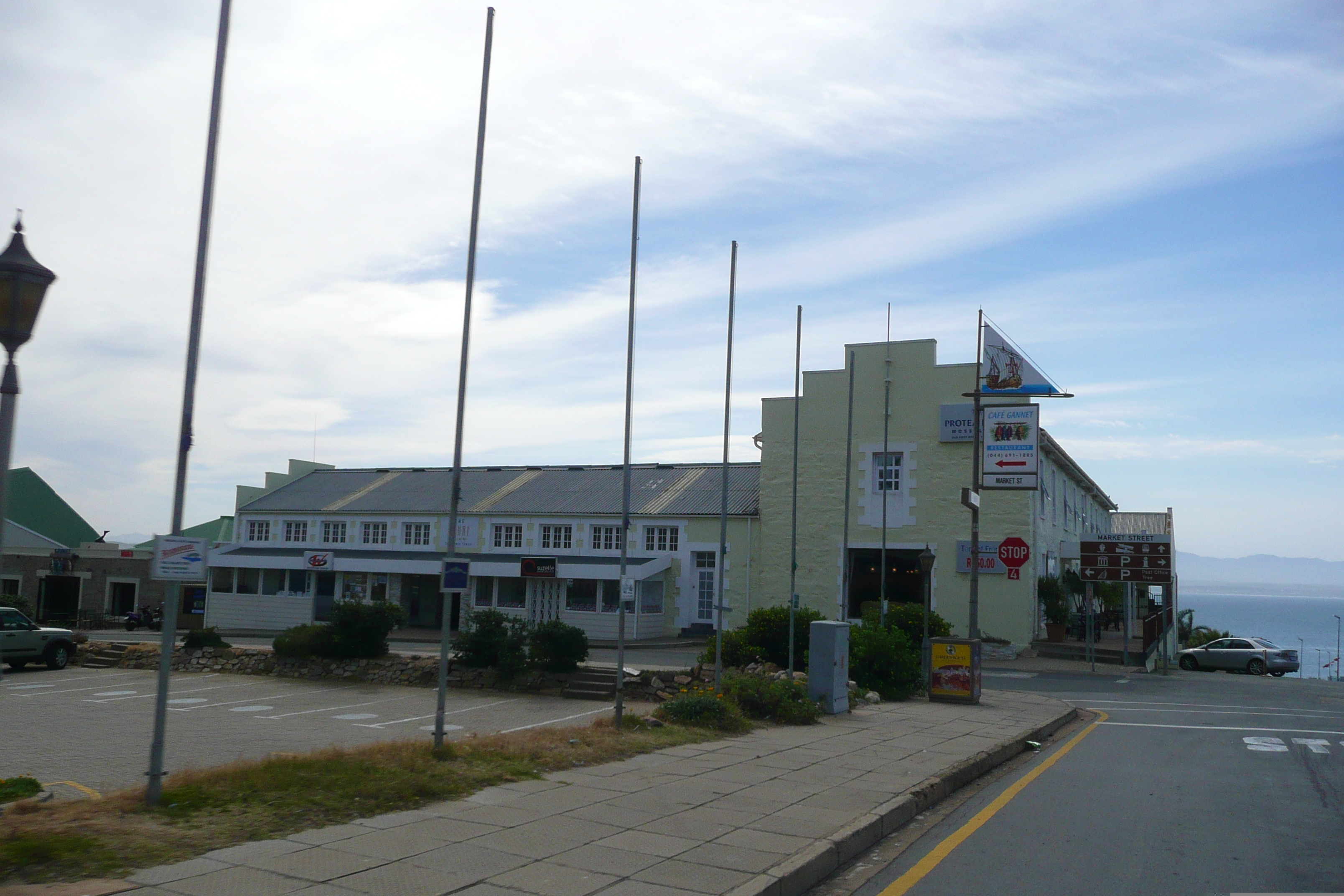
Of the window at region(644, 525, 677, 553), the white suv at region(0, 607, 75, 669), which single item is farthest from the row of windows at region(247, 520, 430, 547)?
the white suv at region(0, 607, 75, 669)

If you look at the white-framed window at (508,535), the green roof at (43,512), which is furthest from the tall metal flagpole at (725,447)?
the green roof at (43,512)

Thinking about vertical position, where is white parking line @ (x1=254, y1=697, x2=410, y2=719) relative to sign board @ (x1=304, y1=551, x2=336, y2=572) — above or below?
below

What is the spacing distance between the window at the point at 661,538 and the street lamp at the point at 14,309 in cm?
3832

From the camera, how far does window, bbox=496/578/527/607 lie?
46.4m

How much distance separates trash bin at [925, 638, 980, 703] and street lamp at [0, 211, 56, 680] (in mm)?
16825

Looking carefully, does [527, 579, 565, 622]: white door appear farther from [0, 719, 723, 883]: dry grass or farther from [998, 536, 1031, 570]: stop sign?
[0, 719, 723, 883]: dry grass

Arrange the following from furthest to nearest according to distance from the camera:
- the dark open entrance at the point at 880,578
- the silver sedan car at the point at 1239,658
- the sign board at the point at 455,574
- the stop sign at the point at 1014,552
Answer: the dark open entrance at the point at 880,578 → the silver sedan car at the point at 1239,658 → the stop sign at the point at 1014,552 → the sign board at the point at 455,574

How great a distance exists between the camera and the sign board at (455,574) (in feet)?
34.5

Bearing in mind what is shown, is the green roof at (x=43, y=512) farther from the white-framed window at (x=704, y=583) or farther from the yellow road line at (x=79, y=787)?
the yellow road line at (x=79, y=787)

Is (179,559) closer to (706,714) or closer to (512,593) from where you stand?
(706,714)

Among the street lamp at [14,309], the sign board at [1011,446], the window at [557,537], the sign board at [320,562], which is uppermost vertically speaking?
the sign board at [1011,446]

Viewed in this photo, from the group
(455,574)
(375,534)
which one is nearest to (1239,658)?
(455,574)

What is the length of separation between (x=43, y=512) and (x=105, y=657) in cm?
3796

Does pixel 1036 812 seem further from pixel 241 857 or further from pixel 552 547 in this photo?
pixel 552 547
